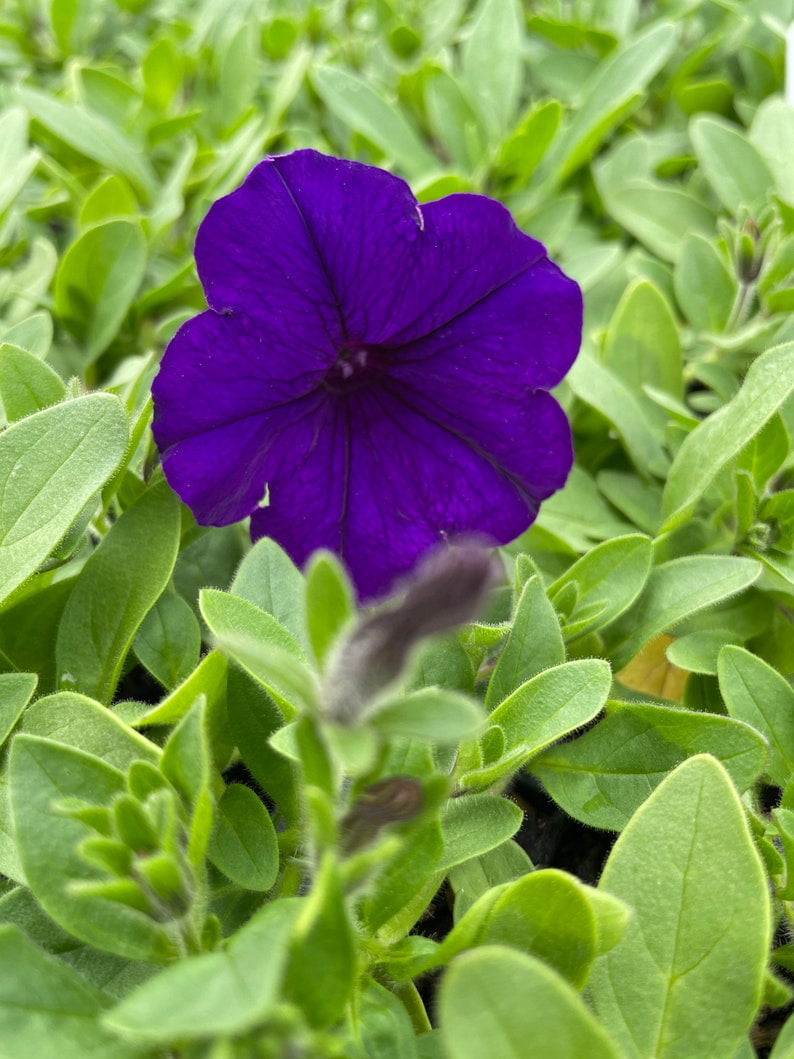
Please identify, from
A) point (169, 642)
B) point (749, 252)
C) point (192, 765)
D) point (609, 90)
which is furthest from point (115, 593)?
point (609, 90)

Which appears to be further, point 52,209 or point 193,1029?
point 52,209

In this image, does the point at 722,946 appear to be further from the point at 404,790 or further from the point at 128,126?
the point at 128,126

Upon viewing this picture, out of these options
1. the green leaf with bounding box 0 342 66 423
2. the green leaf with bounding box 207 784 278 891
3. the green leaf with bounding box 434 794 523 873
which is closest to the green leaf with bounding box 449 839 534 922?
the green leaf with bounding box 434 794 523 873

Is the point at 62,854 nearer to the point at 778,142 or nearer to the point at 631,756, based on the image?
the point at 631,756

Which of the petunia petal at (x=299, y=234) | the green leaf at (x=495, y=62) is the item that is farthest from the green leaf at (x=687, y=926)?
the green leaf at (x=495, y=62)

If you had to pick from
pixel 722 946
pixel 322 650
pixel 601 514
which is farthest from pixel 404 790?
pixel 601 514

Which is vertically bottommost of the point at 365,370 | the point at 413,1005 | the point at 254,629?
the point at 413,1005
